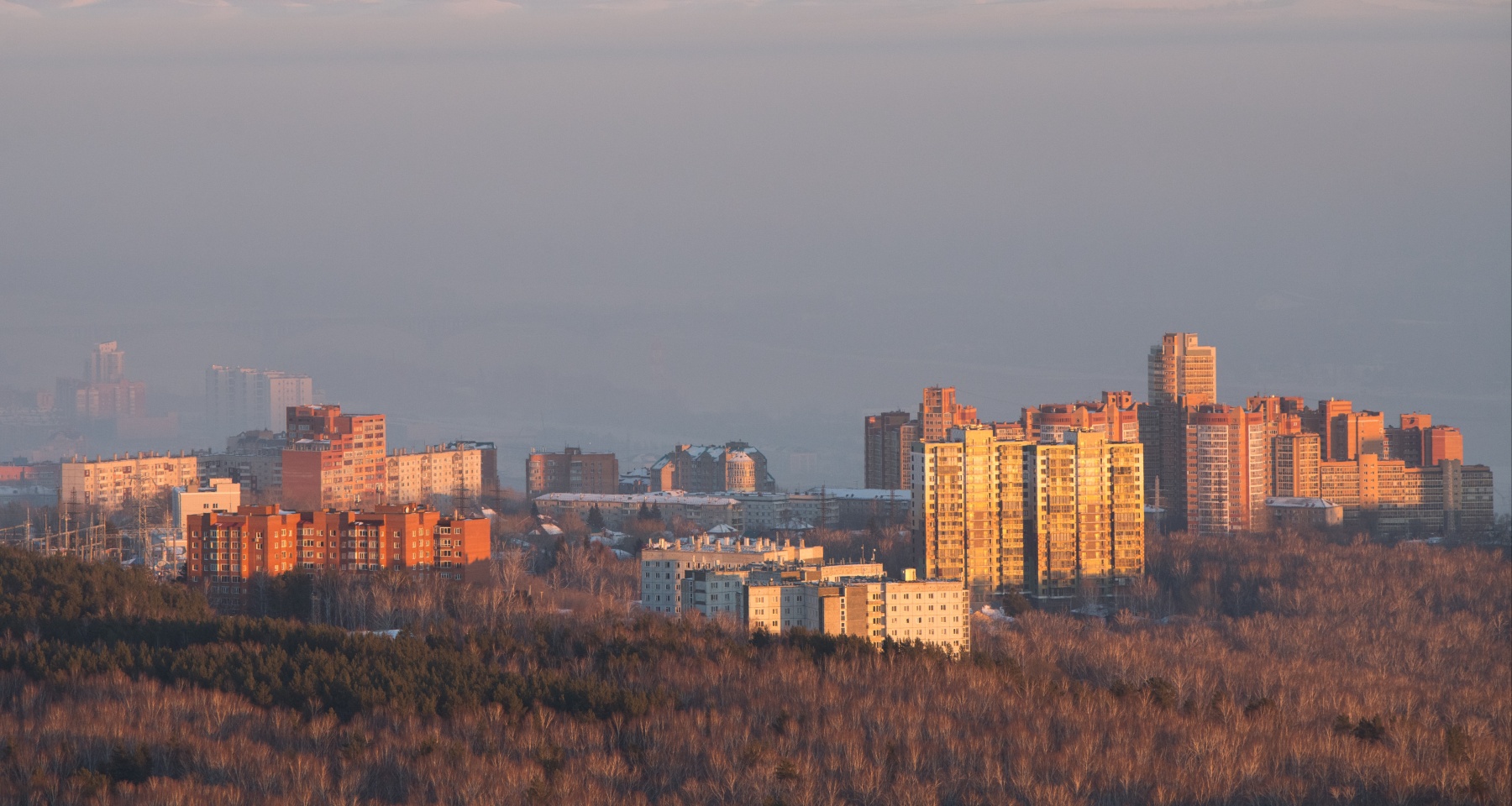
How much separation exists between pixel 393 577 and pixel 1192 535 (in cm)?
1524

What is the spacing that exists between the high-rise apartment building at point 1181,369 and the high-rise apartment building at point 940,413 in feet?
11.6

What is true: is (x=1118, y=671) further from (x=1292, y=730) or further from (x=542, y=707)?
(x=542, y=707)

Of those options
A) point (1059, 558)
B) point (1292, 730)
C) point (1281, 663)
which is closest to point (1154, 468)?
point (1059, 558)

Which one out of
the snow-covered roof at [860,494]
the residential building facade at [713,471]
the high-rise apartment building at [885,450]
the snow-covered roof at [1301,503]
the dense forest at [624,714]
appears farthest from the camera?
the residential building facade at [713,471]

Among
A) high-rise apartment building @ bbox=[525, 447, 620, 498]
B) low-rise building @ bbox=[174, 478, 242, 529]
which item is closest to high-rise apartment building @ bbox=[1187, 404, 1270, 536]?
high-rise apartment building @ bbox=[525, 447, 620, 498]

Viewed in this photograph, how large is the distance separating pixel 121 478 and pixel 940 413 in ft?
48.9

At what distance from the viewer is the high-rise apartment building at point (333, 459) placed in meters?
31.7

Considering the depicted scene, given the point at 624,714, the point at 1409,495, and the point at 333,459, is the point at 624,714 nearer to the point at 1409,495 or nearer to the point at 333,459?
the point at 333,459

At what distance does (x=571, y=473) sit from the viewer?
134ft

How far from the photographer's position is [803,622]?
18.2 meters

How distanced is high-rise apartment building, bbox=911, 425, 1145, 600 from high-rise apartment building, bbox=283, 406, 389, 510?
11041 mm

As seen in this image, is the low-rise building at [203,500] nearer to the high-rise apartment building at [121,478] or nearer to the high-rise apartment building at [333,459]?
the high-rise apartment building at [333,459]

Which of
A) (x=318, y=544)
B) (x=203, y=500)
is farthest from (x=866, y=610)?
(x=203, y=500)

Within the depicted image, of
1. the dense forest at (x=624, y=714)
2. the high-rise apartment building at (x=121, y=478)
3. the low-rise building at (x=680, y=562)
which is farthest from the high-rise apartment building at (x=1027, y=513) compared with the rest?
the high-rise apartment building at (x=121, y=478)
